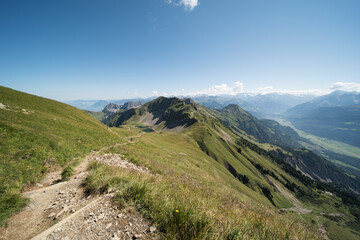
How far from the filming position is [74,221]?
4.62 m

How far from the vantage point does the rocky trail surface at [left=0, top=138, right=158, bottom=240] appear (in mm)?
4258

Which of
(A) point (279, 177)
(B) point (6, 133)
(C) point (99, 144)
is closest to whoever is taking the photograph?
(B) point (6, 133)

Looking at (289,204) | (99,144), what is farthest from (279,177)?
(99,144)

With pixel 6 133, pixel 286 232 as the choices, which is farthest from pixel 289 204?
pixel 6 133

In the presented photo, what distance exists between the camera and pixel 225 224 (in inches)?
173

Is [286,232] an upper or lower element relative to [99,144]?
upper

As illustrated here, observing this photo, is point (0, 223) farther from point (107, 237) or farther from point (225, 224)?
point (225, 224)

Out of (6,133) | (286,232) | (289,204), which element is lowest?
(289,204)

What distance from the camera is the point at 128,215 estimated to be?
16.2 ft

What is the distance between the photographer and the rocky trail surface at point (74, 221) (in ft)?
14.0

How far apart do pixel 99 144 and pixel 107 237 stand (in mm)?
20196

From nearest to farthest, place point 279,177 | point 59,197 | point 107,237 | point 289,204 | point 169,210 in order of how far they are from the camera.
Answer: point 107,237 < point 169,210 < point 59,197 < point 289,204 < point 279,177

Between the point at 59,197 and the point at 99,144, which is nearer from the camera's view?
the point at 59,197

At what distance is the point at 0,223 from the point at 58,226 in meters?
2.85
